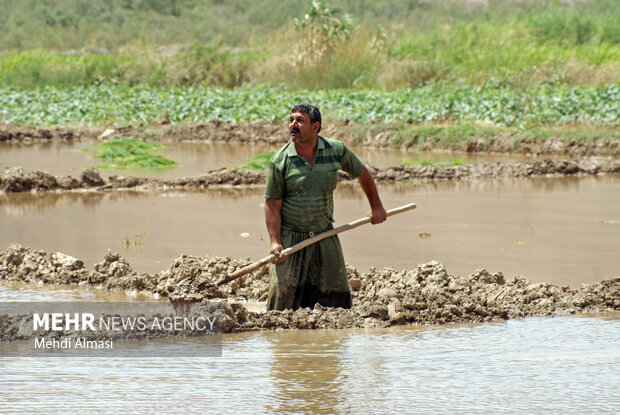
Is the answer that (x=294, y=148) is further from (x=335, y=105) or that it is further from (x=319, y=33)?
(x=319, y=33)

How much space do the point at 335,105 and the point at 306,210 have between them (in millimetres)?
13861

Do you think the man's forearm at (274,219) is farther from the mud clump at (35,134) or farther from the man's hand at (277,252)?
the mud clump at (35,134)

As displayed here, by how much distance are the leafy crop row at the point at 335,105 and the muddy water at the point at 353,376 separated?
11.7 metres

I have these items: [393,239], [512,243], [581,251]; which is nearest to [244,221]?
[393,239]

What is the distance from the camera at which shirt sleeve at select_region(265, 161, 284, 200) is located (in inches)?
217

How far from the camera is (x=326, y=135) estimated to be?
17406mm

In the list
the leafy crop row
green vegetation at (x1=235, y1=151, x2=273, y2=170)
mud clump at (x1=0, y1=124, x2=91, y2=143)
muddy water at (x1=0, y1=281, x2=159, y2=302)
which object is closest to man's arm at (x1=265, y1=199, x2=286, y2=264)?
muddy water at (x1=0, y1=281, x2=159, y2=302)

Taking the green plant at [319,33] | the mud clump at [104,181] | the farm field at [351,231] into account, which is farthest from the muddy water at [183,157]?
the green plant at [319,33]

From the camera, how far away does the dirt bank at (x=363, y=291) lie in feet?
19.4

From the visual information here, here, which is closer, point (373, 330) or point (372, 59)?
point (373, 330)

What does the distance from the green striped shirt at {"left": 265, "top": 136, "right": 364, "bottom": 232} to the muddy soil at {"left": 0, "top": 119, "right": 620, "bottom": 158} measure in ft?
33.4

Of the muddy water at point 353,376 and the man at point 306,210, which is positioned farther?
the man at point 306,210

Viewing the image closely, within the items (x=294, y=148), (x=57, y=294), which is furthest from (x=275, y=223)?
(x=57, y=294)

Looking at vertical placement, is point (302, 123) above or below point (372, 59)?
below
